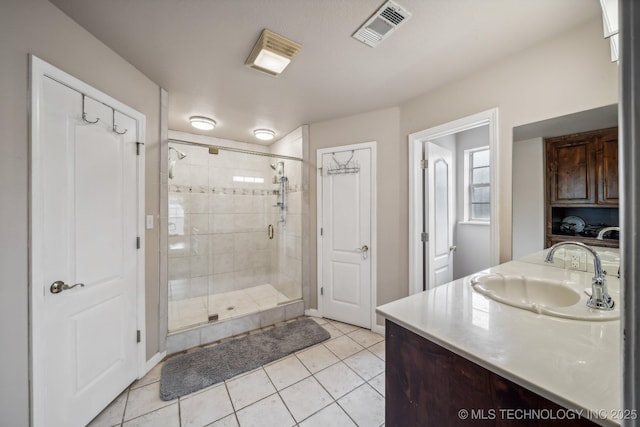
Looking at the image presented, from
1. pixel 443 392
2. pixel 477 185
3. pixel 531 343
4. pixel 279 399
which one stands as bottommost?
pixel 279 399

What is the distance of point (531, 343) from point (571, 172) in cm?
125

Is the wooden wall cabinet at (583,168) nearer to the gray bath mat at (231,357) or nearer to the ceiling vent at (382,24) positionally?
the ceiling vent at (382,24)

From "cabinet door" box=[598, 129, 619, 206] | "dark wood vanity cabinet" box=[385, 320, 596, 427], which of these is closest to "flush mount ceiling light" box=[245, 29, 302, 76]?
"dark wood vanity cabinet" box=[385, 320, 596, 427]

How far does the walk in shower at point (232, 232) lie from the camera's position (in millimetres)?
2975

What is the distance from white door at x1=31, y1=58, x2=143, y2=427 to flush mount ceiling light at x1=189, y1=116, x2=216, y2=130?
1.09 meters

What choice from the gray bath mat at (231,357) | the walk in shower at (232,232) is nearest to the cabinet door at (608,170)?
the gray bath mat at (231,357)

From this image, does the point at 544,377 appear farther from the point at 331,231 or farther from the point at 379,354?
the point at 331,231

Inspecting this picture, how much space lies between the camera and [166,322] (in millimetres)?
2281

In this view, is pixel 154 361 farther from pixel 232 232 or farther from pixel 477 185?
pixel 477 185

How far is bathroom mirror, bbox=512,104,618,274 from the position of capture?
163cm

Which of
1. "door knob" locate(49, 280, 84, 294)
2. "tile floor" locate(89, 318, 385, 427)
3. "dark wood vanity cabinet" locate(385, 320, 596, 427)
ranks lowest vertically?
"tile floor" locate(89, 318, 385, 427)

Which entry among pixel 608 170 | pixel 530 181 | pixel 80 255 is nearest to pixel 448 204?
pixel 530 181

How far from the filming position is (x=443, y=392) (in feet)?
2.97

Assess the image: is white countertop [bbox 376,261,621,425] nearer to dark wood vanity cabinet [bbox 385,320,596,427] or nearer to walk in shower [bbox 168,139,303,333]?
dark wood vanity cabinet [bbox 385,320,596,427]
